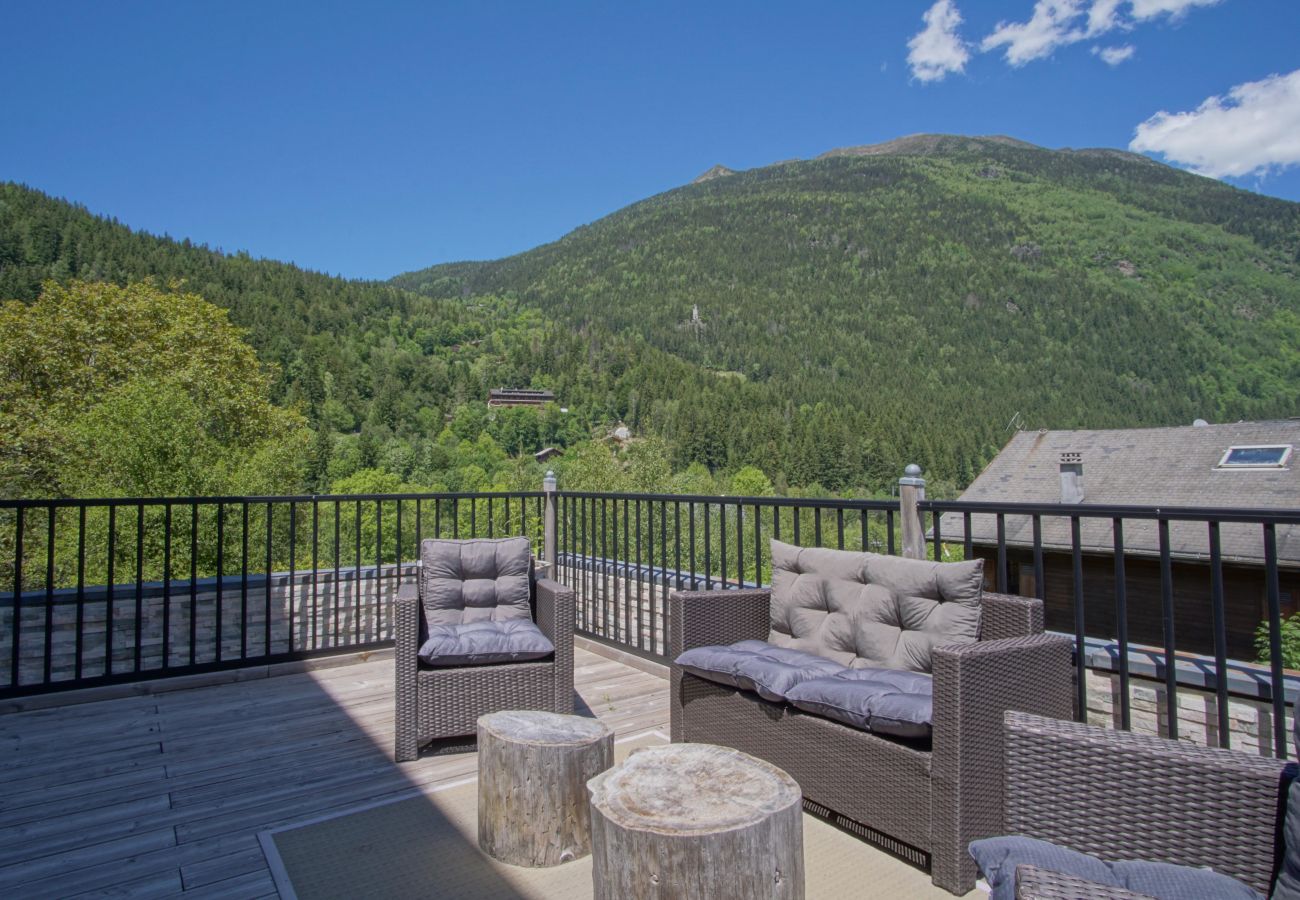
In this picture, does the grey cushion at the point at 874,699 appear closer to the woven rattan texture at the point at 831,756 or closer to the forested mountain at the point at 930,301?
the woven rattan texture at the point at 831,756

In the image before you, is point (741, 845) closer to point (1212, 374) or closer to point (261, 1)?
point (261, 1)

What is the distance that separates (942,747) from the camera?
6.28 feet

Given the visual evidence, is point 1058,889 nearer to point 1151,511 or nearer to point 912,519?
point 1151,511

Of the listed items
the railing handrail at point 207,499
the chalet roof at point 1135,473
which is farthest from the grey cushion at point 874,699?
the chalet roof at point 1135,473

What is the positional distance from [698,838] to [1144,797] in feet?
2.99

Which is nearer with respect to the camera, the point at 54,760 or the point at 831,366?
the point at 54,760

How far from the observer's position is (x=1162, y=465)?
2061 cm

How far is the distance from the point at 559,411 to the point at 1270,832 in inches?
2242

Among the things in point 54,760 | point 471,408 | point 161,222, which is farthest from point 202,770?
point 471,408

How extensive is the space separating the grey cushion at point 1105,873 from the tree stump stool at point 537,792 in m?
1.06

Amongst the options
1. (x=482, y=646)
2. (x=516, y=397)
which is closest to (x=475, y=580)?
(x=482, y=646)

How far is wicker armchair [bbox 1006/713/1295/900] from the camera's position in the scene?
1.33 m

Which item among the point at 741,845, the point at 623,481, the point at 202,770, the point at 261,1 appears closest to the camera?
the point at 741,845

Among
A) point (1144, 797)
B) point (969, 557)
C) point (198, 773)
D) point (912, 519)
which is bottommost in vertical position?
point (198, 773)
